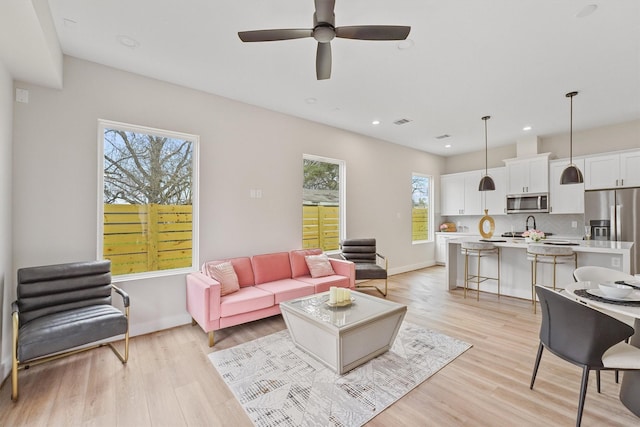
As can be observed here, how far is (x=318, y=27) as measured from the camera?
1885mm

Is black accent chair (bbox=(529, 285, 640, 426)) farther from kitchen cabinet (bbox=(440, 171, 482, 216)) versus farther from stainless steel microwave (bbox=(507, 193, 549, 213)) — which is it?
kitchen cabinet (bbox=(440, 171, 482, 216))

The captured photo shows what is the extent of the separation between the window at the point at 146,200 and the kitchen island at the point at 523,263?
4370 millimetres

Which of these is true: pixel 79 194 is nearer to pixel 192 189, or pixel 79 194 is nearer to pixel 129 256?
pixel 129 256

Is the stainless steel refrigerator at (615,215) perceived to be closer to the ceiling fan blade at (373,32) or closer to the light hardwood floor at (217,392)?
the light hardwood floor at (217,392)

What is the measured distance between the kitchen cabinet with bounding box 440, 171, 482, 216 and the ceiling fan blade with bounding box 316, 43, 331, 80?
229 inches

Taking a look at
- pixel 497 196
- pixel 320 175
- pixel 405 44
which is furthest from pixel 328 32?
pixel 497 196

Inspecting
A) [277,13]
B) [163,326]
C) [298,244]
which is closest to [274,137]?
[298,244]

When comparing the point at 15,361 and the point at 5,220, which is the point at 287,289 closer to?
the point at 15,361

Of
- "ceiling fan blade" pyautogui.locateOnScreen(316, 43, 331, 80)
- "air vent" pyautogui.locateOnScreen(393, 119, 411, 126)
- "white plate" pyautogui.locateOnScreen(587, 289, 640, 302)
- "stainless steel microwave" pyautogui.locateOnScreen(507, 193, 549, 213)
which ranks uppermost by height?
"air vent" pyautogui.locateOnScreen(393, 119, 411, 126)

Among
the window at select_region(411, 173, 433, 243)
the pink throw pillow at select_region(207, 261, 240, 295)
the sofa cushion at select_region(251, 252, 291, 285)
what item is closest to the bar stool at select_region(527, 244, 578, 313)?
the window at select_region(411, 173, 433, 243)

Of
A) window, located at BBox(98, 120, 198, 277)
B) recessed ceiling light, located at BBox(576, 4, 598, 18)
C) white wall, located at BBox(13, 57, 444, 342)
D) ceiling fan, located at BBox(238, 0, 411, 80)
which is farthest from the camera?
window, located at BBox(98, 120, 198, 277)

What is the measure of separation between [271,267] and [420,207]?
468 centimetres

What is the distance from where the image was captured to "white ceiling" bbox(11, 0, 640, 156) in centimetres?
225

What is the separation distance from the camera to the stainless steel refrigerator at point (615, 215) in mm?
4482
